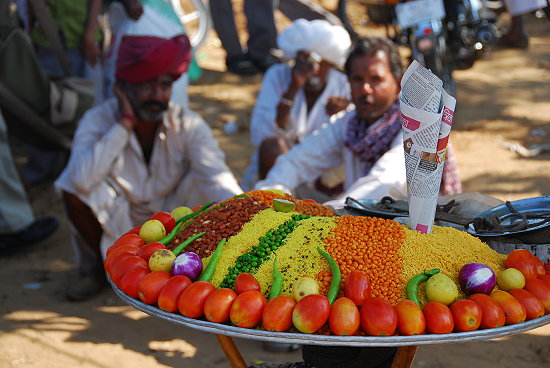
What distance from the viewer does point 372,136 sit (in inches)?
123

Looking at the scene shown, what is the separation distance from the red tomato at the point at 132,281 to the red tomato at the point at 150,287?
0.11 ft

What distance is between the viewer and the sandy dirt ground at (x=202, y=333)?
3.11 metres

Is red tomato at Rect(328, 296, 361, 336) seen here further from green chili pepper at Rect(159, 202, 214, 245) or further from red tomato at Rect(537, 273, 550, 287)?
green chili pepper at Rect(159, 202, 214, 245)

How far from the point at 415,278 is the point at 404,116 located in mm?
405

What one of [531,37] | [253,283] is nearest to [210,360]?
[253,283]

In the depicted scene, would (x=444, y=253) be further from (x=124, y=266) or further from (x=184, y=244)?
(x=124, y=266)

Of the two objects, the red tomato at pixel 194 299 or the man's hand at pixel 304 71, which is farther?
the man's hand at pixel 304 71

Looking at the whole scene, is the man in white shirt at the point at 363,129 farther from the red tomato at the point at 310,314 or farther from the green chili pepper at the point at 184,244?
the red tomato at the point at 310,314

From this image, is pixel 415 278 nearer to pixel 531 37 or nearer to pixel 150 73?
pixel 150 73

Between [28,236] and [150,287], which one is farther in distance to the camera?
[28,236]

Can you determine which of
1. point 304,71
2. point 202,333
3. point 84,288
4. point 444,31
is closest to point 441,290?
point 202,333

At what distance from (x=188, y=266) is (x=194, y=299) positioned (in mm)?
123

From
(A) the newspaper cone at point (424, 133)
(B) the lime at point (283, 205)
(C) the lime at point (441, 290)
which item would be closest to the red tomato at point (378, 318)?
(C) the lime at point (441, 290)

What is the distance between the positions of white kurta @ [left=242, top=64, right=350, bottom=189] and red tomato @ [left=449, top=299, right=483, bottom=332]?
119 inches
